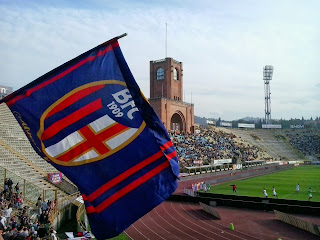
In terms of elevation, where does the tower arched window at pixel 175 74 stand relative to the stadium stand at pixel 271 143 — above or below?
above

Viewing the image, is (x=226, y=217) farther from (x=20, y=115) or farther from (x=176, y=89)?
(x=176, y=89)

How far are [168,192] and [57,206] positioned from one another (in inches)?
626

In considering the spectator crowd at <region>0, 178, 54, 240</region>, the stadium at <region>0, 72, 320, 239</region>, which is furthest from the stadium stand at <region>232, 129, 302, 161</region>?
the spectator crowd at <region>0, 178, 54, 240</region>

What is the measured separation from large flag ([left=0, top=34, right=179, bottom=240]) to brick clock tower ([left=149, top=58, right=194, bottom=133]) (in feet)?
198

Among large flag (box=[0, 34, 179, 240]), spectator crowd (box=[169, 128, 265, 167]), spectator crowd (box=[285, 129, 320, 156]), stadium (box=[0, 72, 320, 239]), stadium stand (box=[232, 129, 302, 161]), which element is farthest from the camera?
spectator crowd (box=[285, 129, 320, 156])

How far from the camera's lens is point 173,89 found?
70.6m

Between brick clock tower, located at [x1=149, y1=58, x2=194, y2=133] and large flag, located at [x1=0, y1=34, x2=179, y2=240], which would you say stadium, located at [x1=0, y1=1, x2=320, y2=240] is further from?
brick clock tower, located at [x1=149, y1=58, x2=194, y2=133]

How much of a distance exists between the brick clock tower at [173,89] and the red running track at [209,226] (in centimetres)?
4233

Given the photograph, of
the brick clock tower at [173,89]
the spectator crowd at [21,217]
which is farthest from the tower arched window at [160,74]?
the spectator crowd at [21,217]

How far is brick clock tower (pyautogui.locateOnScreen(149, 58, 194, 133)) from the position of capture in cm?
6938

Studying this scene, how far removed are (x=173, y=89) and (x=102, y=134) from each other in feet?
213

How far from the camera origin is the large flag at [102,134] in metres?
5.83

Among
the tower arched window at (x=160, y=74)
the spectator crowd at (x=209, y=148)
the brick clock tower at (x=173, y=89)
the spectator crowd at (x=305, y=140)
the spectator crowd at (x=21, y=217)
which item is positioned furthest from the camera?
the spectator crowd at (x=305, y=140)

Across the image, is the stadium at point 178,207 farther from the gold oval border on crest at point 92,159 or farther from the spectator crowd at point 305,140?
the spectator crowd at point 305,140
